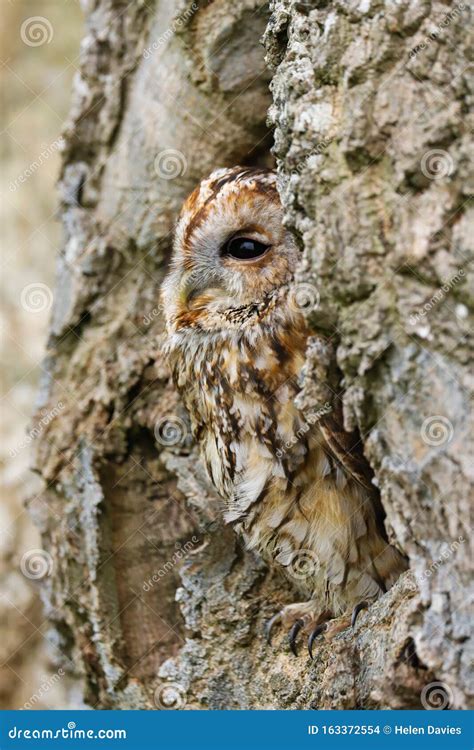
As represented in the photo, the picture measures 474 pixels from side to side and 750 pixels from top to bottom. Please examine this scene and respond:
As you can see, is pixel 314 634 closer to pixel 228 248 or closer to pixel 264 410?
pixel 264 410

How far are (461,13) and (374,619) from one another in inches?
48.0

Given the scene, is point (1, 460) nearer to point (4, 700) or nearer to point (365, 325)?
point (4, 700)

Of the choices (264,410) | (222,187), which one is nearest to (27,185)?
(222,187)

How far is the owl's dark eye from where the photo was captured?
229 centimetres

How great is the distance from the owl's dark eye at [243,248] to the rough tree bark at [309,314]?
1.43 ft

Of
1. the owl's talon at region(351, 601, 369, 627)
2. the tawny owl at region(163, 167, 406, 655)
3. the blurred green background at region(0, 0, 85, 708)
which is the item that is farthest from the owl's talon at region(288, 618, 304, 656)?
the blurred green background at region(0, 0, 85, 708)

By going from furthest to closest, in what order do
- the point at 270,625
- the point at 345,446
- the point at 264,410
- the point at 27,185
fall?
the point at 27,185
the point at 270,625
the point at 264,410
the point at 345,446

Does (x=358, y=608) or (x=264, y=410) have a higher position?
(x=264, y=410)

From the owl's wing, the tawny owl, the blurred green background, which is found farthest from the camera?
the blurred green background

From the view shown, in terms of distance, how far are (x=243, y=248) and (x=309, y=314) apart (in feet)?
2.16

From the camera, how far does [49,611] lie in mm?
2941

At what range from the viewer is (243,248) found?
233 cm

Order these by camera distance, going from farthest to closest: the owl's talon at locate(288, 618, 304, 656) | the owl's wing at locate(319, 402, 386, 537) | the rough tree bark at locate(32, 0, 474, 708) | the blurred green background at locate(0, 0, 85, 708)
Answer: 1. the blurred green background at locate(0, 0, 85, 708)
2. the owl's talon at locate(288, 618, 304, 656)
3. the owl's wing at locate(319, 402, 386, 537)
4. the rough tree bark at locate(32, 0, 474, 708)

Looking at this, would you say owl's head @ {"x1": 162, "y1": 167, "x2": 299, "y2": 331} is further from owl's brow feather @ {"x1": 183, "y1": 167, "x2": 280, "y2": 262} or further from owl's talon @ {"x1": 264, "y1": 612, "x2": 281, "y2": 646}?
owl's talon @ {"x1": 264, "y1": 612, "x2": 281, "y2": 646}
